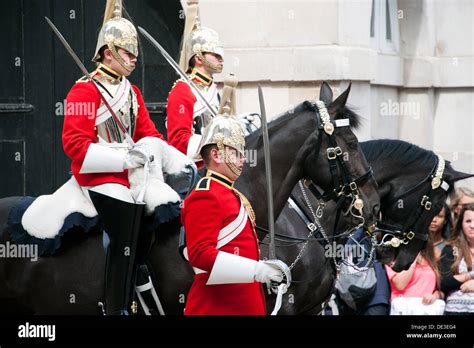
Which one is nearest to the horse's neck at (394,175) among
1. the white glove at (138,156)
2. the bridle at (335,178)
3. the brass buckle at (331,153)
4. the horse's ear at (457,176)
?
the horse's ear at (457,176)

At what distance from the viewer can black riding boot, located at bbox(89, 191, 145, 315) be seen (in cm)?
877

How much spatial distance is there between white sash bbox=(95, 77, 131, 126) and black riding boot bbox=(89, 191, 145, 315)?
488mm

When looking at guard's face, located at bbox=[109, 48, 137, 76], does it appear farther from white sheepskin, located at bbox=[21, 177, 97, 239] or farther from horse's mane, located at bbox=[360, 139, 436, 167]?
horse's mane, located at bbox=[360, 139, 436, 167]

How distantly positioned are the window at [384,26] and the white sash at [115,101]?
500cm

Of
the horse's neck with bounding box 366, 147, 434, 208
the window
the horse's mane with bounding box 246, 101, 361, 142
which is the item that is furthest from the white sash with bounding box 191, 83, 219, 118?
the window

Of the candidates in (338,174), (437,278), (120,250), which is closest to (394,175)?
(437,278)

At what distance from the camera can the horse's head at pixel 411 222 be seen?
1042cm

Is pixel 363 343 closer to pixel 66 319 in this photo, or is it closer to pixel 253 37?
pixel 66 319

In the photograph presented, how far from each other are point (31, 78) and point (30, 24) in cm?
44

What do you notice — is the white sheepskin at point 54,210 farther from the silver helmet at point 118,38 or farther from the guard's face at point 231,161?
the guard's face at point 231,161

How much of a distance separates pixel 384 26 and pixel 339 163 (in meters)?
5.13

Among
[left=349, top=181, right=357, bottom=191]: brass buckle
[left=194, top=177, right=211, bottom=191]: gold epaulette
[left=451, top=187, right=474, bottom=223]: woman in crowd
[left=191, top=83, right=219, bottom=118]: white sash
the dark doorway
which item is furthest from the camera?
the dark doorway

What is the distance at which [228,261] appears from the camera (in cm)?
735

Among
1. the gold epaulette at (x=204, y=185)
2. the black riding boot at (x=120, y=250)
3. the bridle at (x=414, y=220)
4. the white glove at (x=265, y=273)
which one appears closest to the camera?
the white glove at (x=265, y=273)
